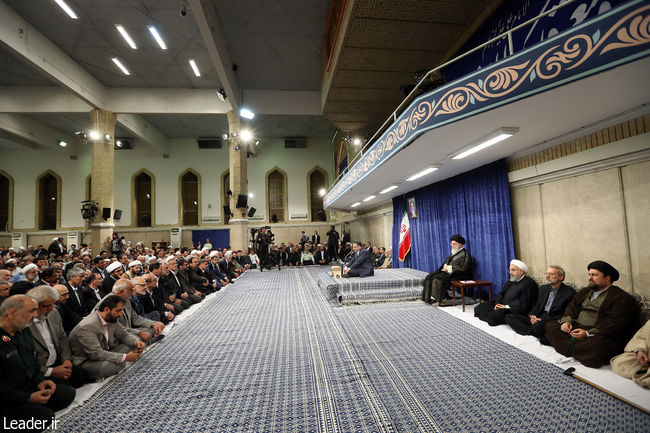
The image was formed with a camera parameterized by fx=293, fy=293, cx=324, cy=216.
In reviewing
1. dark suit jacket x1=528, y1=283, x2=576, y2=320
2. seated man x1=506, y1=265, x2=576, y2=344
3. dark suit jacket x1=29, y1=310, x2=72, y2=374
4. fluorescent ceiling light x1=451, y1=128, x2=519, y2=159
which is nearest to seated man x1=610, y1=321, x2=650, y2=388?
seated man x1=506, y1=265, x2=576, y2=344

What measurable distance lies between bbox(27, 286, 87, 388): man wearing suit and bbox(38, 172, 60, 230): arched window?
672 inches

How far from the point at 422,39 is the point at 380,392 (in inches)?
247

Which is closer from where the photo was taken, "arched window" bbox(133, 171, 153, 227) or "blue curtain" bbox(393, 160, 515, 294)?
"blue curtain" bbox(393, 160, 515, 294)

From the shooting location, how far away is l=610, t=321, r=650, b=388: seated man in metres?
2.23

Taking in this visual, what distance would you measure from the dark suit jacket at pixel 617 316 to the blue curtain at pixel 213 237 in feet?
48.8

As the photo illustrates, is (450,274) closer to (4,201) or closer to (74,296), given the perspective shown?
(74,296)

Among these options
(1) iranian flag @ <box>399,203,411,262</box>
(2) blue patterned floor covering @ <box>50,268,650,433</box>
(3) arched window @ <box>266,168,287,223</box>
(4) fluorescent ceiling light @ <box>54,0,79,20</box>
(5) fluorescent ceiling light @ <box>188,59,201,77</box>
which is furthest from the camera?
(3) arched window @ <box>266,168,287,223</box>

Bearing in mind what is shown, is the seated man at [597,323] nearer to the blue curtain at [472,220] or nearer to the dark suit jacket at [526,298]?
the dark suit jacket at [526,298]

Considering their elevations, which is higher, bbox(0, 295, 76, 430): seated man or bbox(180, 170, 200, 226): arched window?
bbox(180, 170, 200, 226): arched window

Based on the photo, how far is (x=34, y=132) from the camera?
13.5 metres

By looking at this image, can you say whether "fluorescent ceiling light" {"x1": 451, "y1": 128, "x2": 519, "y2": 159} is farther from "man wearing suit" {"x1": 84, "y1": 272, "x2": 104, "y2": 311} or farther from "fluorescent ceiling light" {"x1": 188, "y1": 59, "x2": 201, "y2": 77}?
"fluorescent ceiling light" {"x1": 188, "y1": 59, "x2": 201, "y2": 77}

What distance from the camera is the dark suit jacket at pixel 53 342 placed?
232 cm

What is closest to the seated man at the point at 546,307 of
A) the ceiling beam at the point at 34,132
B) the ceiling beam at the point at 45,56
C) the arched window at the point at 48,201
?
the ceiling beam at the point at 45,56

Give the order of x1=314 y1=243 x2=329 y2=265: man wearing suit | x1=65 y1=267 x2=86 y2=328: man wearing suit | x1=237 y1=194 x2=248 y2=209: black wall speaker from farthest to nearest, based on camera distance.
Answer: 1. x1=314 y1=243 x2=329 y2=265: man wearing suit
2. x1=237 y1=194 x2=248 y2=209: black wall speaker
3. x1=65 y1=267 x2=86 y2=328: man wearing suit
